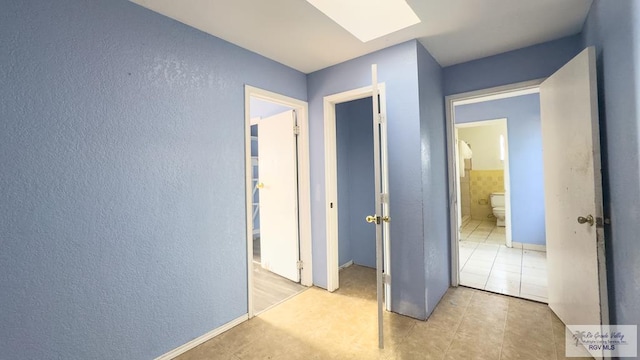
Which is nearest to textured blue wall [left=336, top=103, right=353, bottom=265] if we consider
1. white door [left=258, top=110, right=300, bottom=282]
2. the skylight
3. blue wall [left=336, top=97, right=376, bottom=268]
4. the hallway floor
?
blue wall [left=336, top=97, right=376, bottom=268]

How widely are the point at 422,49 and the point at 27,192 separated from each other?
9.24 feet

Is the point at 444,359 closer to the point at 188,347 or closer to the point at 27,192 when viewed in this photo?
the point at 188,347

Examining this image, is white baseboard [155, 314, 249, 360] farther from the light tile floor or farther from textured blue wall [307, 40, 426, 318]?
the light tile floor

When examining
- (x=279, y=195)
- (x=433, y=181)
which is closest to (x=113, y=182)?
(x=279, y=195)

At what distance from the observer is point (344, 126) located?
3447 millimetres

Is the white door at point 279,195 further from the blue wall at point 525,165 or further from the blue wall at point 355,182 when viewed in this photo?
the blue wall at point 525,165

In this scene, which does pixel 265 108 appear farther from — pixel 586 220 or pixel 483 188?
pixel 483 188

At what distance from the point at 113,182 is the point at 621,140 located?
2.90m

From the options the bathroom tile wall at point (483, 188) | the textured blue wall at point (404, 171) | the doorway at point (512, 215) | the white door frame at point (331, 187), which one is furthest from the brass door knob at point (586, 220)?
the bathroom tile wall at point (483, 188)

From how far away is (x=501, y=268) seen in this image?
10.3 ft

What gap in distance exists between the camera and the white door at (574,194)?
1.56 meters

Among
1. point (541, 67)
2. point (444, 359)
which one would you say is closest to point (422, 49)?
point (541, 67)

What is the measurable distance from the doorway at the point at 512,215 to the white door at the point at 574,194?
21.5 inches

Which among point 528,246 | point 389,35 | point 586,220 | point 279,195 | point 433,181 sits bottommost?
point 528,246
